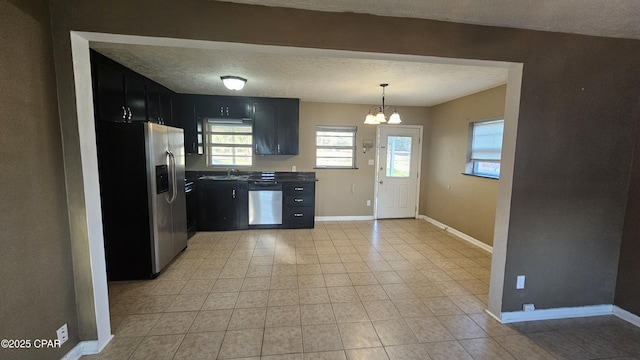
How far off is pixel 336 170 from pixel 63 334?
4.46 meters

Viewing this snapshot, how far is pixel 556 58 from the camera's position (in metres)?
2.20

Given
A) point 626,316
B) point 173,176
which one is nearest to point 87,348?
point 173,176

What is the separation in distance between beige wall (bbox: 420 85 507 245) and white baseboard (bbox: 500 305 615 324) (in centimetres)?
151

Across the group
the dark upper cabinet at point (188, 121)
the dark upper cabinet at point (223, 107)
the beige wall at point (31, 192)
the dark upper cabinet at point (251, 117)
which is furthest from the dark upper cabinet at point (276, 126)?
the beige wall at point (31, 192)

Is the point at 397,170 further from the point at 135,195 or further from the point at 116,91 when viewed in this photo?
the point at 116,91

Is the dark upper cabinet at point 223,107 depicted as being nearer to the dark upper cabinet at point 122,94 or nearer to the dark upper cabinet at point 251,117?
the dark upper cabinet at point 251,117

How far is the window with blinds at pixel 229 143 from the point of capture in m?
→ 5.18

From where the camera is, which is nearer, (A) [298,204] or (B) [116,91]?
(B) [116,91]

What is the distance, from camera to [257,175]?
5.30 m

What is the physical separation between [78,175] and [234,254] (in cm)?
227

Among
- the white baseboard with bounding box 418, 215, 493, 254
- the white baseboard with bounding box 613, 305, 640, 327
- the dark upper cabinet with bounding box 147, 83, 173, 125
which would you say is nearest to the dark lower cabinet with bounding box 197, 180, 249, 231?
the dark upper cabinet with bounding box 147, 83, 173, 125

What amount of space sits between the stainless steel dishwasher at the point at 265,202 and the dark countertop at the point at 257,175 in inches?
6.5

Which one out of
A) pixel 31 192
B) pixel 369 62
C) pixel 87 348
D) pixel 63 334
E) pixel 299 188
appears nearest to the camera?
pixel 31 192

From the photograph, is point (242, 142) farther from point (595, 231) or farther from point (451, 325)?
point (595, 231)
